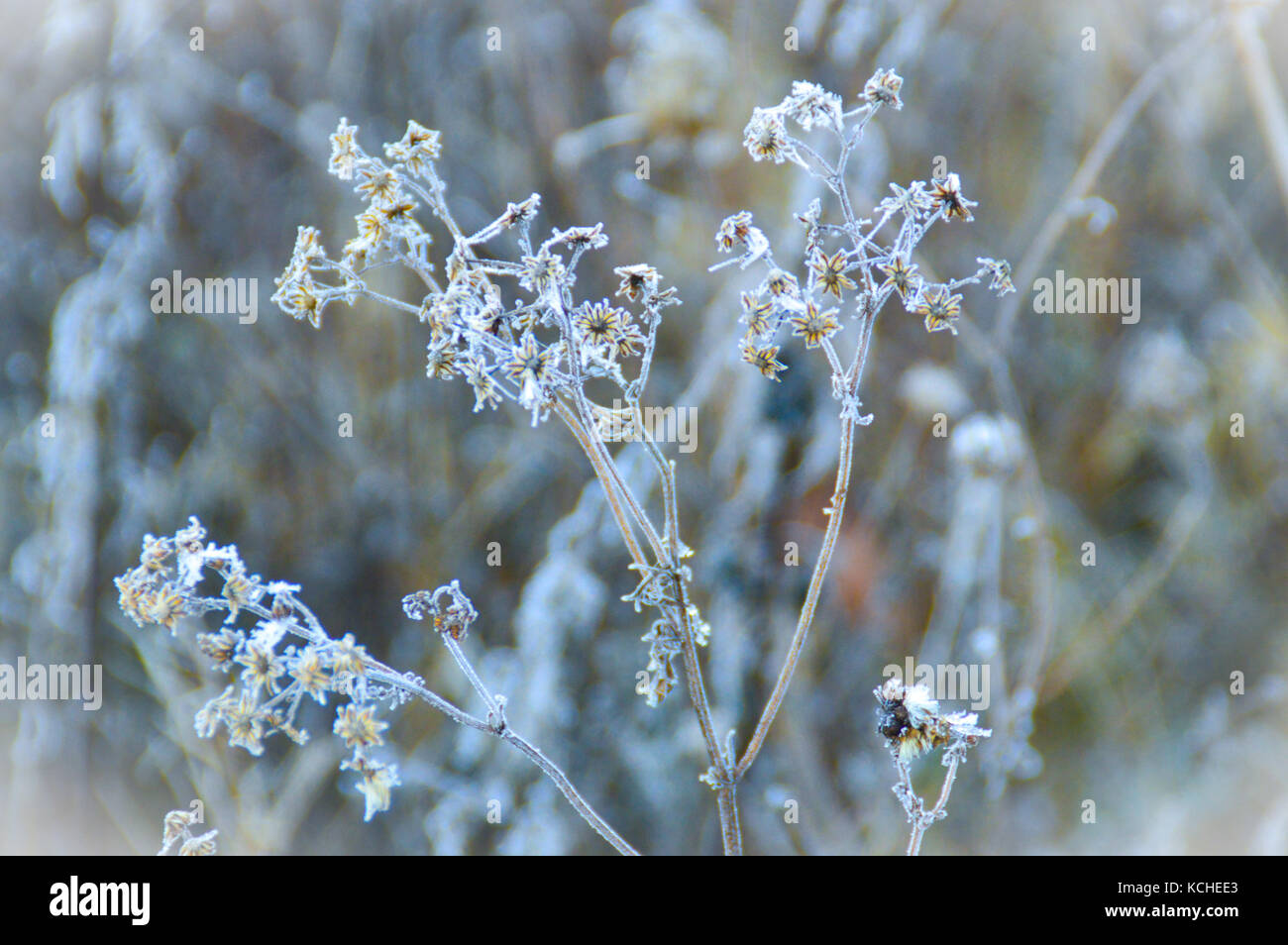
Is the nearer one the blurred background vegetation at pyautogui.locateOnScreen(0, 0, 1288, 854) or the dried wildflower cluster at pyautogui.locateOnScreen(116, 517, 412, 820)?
the dried wildflower cluster at pyautogui.locateOnScreen(116, 517, 412, 820)

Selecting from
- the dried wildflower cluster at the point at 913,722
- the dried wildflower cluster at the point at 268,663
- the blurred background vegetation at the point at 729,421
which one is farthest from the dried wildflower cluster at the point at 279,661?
the blurred background vegetation at the point at 729,421

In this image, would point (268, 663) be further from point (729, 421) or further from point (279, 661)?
point (729, 421)

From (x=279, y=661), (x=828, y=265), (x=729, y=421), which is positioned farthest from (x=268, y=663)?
(x=729, y=421)

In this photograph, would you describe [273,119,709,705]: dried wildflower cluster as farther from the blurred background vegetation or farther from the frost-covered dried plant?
the blurred background vegetation

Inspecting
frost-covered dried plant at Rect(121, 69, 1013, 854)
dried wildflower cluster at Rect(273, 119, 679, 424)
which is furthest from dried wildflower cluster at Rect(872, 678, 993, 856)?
→ dried wildflower cluster at Rect(273, 119, 679, 424)
